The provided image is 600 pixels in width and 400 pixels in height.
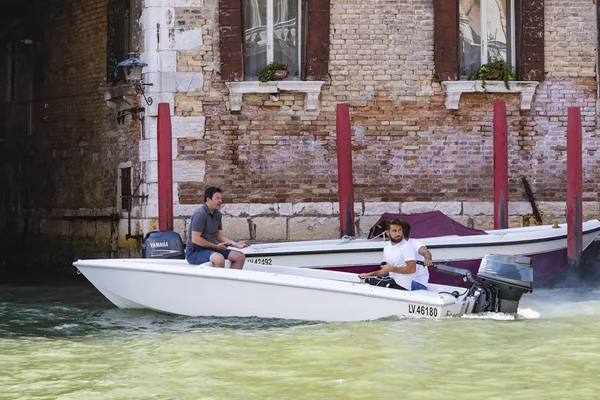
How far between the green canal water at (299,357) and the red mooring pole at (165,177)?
5.98ft

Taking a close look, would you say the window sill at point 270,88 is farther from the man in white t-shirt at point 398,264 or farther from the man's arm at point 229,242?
the man in white t-shirt at point 398,264

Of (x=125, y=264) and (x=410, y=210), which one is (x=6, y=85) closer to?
(x=410, y=210)

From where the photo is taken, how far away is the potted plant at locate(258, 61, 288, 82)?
14070mm

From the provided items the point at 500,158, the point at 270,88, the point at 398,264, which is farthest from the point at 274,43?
the point at 398,264

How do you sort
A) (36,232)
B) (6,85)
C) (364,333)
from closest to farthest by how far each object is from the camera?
(364,333) → (36,232) → (6,85)

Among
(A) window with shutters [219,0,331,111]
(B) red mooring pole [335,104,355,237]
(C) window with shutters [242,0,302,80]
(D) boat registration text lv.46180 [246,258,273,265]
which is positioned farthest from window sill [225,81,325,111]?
(D) boat registration text lv.46180 [246,258,273,265]

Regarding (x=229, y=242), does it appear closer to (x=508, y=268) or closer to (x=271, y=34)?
(x=508, y=268)

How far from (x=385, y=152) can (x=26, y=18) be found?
7.12 m

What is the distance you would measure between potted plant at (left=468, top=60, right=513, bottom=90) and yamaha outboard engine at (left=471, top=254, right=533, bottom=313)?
4.46 metres

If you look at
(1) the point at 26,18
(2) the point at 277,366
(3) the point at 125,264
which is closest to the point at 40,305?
(3) the point at 125,264

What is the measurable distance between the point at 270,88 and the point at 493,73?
2709 mm

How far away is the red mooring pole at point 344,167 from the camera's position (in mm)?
13234

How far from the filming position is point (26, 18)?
18.6 metres

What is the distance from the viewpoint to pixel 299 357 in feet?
28.3
